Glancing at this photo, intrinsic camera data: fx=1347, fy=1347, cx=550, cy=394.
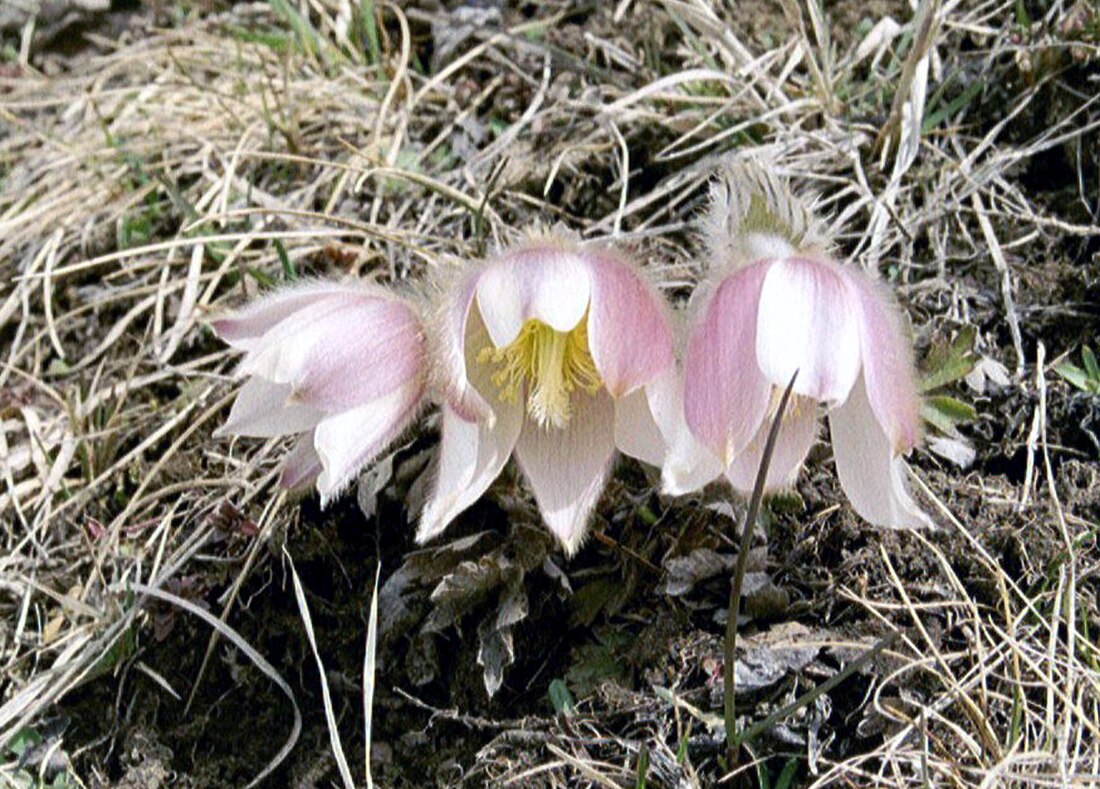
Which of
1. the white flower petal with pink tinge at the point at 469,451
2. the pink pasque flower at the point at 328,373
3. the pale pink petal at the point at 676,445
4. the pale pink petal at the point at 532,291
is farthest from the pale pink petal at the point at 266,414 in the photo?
the pale pink petal at the point at 676,445

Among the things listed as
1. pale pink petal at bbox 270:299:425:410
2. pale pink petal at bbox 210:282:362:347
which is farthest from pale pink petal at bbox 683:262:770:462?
pale pink petal at bbox 210:282:362:347

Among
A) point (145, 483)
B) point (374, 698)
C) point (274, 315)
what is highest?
point (274, 315)

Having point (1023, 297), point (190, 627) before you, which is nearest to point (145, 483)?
point (190, 627)

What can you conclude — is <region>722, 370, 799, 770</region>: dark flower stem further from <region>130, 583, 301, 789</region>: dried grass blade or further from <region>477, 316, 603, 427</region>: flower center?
<region>130, 583, 301, 789</region>: dried grass blade

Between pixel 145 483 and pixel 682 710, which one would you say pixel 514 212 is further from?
pixel 682 710

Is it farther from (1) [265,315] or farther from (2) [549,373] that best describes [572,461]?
(1) [265,315]

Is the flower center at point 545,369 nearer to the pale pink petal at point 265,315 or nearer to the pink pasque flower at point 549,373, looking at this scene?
the pink pasque flower at point 549,373
